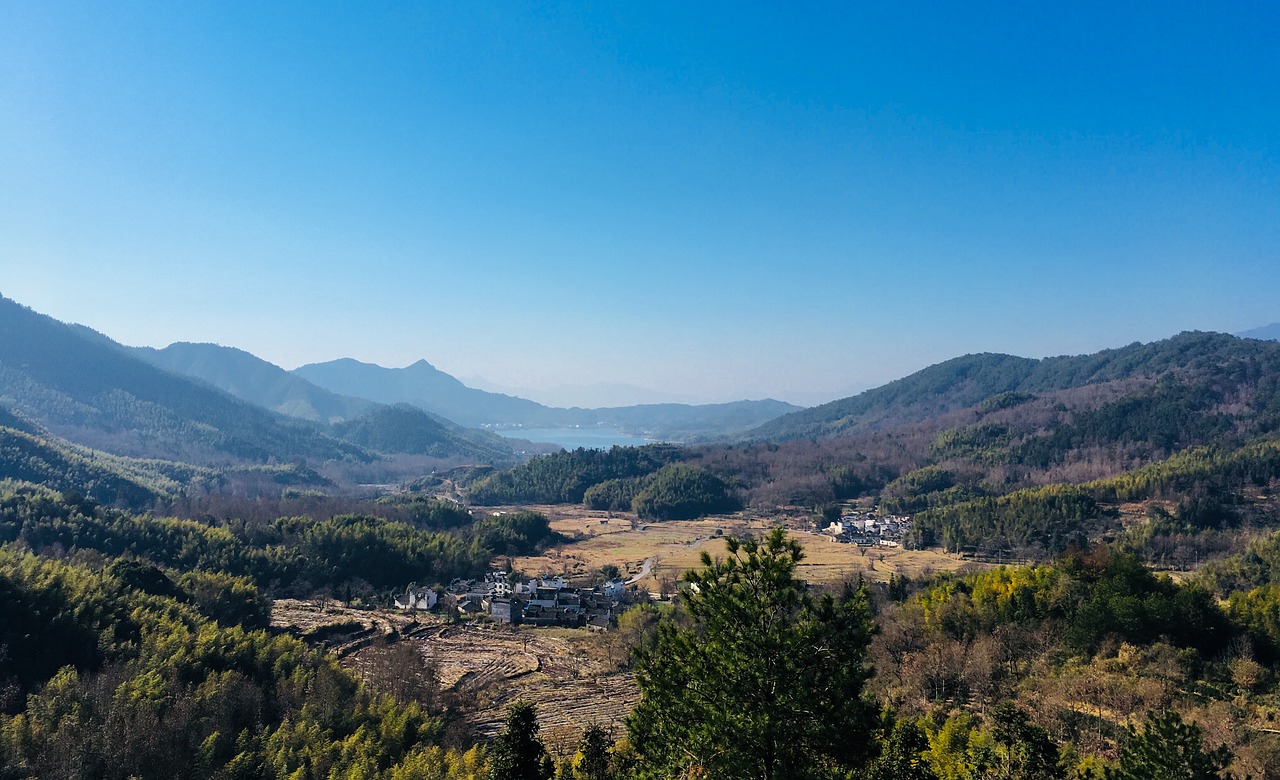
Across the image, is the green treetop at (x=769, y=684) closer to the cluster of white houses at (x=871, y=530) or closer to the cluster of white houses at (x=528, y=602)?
→ the cluster of white houses at (x=528, y=602)

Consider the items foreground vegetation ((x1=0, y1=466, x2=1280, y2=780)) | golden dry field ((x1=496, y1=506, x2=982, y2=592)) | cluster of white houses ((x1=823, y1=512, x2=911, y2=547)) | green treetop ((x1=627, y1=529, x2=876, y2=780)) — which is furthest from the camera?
cluster of white houses ((x1=823, y1=512, x2=911, y2=547))

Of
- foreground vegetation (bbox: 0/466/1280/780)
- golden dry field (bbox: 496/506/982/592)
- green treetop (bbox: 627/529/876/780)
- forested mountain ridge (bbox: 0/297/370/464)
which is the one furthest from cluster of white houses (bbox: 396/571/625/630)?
forested mountain ridge (bbox: 0/297/370/464)

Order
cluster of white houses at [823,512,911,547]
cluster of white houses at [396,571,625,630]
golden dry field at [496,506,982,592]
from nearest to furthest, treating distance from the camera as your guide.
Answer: cluster of white houses at [396,571,625,630] < golden dry field at [496,506,982,592] < cluster of white houses at [823,512,911,547]

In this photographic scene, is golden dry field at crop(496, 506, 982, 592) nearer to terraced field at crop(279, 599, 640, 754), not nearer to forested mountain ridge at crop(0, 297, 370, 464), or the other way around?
terraced field at crop(279, 599, 640, 754)

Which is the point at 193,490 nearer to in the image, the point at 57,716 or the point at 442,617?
the point at 442,617

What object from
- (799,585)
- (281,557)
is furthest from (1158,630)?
(281,557)

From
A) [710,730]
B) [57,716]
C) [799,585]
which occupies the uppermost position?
[799,585]
